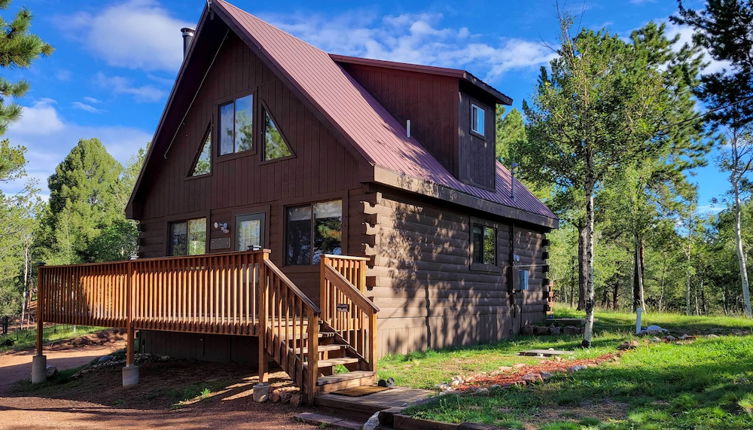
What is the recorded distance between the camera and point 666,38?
23.1 m

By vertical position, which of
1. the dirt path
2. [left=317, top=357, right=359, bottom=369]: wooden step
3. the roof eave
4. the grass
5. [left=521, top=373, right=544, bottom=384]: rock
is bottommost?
the grass

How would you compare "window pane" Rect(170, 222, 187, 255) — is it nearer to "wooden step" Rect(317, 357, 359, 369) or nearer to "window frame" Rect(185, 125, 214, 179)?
"window frame" Rect(185, 125, 214, 179)

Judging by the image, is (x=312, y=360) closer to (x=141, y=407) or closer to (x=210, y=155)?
(x=141, y=407)

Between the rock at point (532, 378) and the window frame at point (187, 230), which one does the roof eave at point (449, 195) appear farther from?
the window frame at point (187, 230)

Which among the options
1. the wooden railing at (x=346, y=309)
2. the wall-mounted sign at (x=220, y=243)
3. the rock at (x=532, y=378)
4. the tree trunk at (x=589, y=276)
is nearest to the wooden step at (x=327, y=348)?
the wooden railing at (x=346, y=309)

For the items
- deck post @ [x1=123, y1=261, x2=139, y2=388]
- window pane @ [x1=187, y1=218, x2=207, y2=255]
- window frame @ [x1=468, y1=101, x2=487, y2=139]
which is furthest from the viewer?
window frame @ [x1=468, y1=101, x2=487, y2=139]

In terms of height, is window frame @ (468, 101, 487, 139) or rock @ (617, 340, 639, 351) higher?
window frame @ (468, 101, 487, 139)

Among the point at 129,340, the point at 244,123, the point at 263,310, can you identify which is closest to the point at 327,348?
the point at 263,310

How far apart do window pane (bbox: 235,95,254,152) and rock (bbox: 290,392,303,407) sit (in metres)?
6.51

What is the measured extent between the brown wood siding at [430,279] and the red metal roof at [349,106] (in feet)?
2.09

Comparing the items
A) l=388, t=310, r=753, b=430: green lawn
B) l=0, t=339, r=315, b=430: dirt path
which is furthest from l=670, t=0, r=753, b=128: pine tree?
l=0, t=339, r=315, b=430: dirt path

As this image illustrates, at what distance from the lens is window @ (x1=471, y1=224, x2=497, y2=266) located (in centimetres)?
1384

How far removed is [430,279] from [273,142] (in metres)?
4.40

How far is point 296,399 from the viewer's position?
7719 mm
